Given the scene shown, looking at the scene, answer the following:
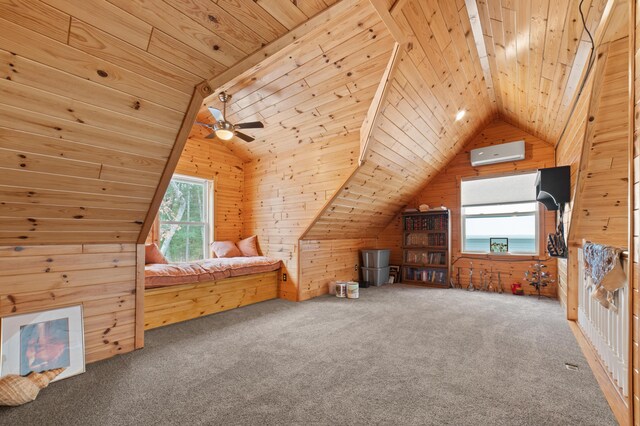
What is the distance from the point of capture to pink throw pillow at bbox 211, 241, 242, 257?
4680 mm

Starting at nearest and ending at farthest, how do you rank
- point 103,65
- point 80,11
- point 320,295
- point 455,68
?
point 80,11 → point 103,65 → point 455,68 → point 320,295

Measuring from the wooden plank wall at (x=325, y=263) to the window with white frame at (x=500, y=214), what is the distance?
7.14 feet

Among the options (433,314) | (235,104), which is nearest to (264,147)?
(235,104)

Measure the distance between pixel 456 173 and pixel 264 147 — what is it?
3728 millimetres

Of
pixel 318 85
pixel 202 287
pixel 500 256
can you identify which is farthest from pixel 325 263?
pixel 500 256

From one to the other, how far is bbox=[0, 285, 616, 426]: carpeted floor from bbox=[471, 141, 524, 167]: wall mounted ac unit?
274 cm

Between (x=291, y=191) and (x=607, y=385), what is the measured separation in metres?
3.81

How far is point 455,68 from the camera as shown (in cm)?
315

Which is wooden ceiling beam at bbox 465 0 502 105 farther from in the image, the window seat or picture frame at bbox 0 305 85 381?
picture frame at bbox 0 305 85 381

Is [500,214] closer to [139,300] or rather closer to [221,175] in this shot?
[221,175]

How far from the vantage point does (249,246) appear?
4883 mm

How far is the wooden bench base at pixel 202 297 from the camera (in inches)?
124

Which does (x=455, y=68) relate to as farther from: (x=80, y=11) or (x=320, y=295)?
(x=320, y=295)

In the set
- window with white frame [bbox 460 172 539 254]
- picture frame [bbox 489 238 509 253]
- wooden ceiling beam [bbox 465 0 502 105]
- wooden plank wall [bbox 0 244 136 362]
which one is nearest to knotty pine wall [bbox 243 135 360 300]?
wooden ceiling beam [bbox 465 0 502 105]
